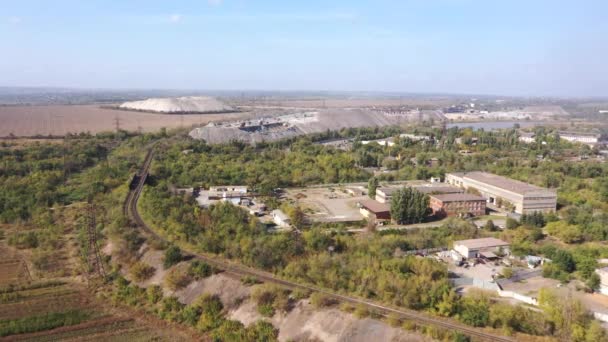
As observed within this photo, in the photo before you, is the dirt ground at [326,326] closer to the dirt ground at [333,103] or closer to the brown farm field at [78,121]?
the brown farm field at [78,121]

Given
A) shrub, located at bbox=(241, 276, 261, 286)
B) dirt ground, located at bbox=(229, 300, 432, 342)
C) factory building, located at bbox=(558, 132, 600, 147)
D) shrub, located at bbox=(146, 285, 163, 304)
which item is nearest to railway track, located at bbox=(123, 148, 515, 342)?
shrub, located at bbox=(241, 276, 261, 286)

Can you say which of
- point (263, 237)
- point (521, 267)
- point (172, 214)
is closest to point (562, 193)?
point (521, 267)

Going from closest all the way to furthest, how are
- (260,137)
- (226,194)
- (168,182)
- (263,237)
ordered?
(263,237), (226,194), (168,182), (260,137)

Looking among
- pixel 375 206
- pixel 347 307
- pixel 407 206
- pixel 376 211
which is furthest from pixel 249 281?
pixel 375 206

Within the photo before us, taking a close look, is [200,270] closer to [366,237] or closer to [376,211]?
[366,237]

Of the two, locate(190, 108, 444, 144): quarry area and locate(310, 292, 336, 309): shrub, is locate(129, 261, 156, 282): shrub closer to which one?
locate(310, 292, 336, 309): shrub

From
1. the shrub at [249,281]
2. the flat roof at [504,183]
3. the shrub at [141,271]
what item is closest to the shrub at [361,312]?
the shrub at [249,281]

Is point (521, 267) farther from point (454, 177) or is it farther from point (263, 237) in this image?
point (454, 177)
